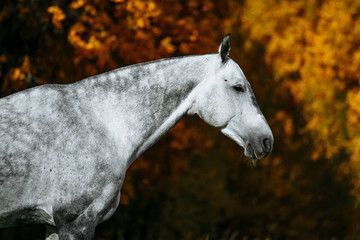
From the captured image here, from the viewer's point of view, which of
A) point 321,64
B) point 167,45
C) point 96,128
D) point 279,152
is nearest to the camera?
point 96,128

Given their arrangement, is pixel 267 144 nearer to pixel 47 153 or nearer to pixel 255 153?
pixel 255 153

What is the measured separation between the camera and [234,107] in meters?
4.65

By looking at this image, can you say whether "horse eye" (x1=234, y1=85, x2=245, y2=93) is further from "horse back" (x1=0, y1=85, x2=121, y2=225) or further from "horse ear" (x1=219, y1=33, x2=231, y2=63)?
"horse back" (x1=0, y1=85, x2=121, y2=225)

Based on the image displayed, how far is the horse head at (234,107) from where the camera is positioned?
462 centimetres

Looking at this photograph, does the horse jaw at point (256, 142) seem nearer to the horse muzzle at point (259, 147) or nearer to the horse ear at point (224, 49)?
the horse muzzle at point (259, 147)

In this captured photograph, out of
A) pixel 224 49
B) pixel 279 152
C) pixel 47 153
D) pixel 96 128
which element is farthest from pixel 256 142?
pixel 279 152

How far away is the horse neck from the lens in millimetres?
4578

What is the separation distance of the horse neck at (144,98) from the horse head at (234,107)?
0.13 meters

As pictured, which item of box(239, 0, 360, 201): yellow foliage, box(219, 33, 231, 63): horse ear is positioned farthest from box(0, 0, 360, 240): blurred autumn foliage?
box(219, 33, 231, 63): horse ear

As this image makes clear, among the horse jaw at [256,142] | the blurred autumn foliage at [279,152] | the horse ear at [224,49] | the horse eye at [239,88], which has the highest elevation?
→ the horse ear at [224,49]

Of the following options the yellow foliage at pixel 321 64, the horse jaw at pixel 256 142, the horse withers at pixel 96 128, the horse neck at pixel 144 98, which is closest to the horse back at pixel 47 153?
the horse withers at pixel 96 128

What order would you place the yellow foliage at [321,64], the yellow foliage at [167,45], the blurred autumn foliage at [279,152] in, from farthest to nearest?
the yellow foliage at [321,64], the blurred autumn foliage at [279,152], the yellow foliage at [167,45]

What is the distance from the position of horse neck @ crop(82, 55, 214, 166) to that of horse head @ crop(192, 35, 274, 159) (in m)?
0.13

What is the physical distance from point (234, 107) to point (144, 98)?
73cm
